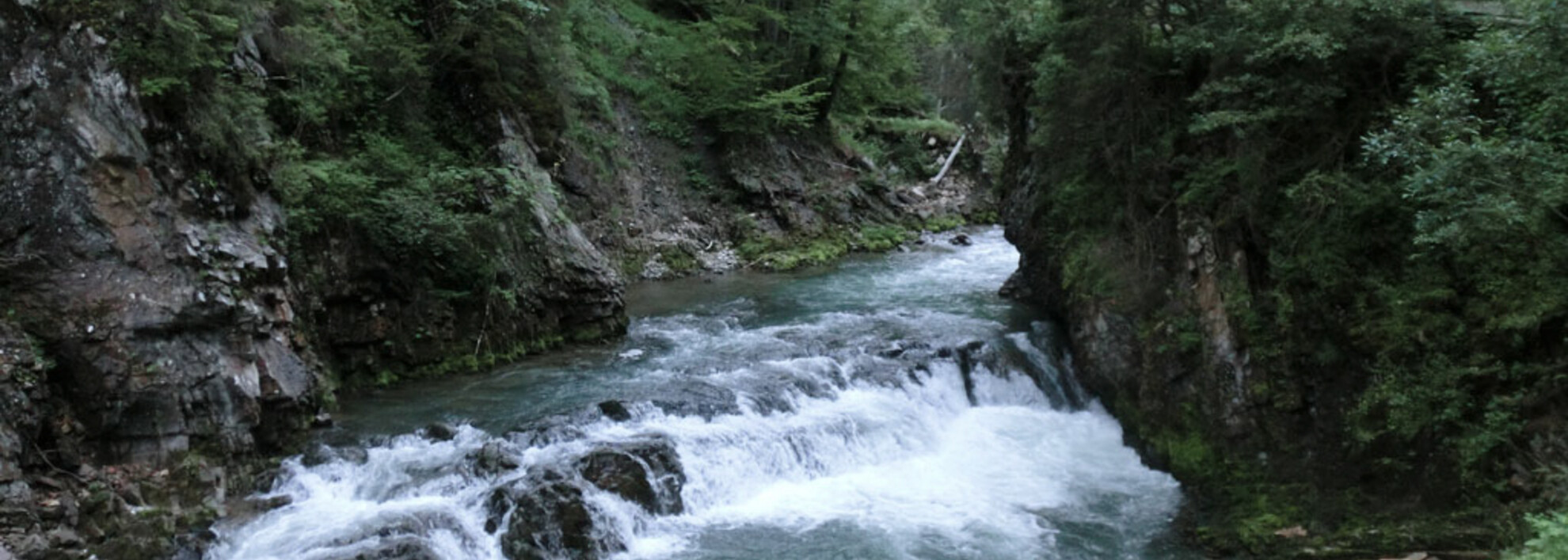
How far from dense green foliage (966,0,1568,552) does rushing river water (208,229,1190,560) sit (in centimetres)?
201

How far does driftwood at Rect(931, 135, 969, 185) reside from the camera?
104 feet

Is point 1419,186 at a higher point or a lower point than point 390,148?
lower

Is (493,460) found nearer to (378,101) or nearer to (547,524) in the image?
(547,524)

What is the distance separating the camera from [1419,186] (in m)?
7.47

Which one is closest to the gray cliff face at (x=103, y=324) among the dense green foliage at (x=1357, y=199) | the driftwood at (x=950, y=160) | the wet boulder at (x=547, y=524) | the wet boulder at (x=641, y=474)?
the wet boulder at (x=547, y=524)

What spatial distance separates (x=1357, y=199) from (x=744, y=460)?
258 inches

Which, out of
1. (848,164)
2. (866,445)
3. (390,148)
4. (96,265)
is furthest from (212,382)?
(848,164)

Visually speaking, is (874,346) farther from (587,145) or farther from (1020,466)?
(587,145)

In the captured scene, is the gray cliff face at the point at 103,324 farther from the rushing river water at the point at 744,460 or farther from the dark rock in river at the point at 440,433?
the dark rock in river at the point at 440,433

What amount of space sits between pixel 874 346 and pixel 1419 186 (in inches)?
301

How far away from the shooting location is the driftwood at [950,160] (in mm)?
31806

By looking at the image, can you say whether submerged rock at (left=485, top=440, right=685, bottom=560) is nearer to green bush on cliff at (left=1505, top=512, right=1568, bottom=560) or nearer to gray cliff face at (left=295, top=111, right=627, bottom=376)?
gray cliff face at (left=295, top=111, right=627, bottom=376)

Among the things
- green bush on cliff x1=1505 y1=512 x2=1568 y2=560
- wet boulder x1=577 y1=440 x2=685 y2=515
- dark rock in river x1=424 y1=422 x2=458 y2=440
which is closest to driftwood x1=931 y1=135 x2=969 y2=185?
wet boulder x1=577 y1=440 x2=685 y2=515

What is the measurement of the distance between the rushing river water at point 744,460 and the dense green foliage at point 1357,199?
6.59ft
